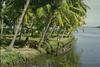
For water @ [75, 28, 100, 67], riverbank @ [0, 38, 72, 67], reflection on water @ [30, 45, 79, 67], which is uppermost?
riverbank @ [0, 38, 72, 67]

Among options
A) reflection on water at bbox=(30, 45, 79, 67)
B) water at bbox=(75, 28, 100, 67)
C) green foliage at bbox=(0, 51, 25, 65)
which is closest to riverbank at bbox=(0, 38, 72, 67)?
green foliage at bbox=(0, 51, 25, 65)

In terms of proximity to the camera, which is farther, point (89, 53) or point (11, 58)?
point (89, 53)

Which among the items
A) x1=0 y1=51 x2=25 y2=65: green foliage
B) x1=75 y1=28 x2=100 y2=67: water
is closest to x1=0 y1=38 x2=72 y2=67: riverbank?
x1=0 y1=51 x2=25 y2=65: green foliage

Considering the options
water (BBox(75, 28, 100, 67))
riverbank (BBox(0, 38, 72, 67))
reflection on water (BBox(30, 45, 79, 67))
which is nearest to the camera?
riverbank (BBox(0, 38, 72, 67))

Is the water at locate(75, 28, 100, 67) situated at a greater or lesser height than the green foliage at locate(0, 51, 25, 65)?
lesser

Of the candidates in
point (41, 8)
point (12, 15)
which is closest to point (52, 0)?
point (41, 8)

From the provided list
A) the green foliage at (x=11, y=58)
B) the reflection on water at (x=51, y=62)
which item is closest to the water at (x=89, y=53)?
the reflection on water at (x=51, y=62)

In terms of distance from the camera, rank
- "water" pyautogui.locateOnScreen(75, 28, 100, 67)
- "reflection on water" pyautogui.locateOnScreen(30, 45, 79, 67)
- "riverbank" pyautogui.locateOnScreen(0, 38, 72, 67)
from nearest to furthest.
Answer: "riverbank" pyautogui.locateOnScreen(0, 38, 72, 67)
"reflection on water" pyautogui.locateOnScreen(30, 45, 79, 67)
"water" pyautogui.locateOnScreen(75, 28, 100, 67)

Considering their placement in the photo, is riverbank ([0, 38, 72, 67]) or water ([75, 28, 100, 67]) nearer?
riverbank ([0, 38, 72, 67])

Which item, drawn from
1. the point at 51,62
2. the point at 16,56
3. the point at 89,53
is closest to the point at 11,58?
the point at 16,56

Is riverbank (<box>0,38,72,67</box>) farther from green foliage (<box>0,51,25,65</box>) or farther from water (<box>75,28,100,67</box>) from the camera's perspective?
water (<box>75,28,100,67</box>)

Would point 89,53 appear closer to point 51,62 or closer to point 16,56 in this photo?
point 51,62

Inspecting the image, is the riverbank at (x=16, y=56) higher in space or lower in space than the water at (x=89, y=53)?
Answer: higher

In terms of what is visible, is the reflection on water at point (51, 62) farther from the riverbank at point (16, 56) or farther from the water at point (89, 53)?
the water at point (89, 53)
